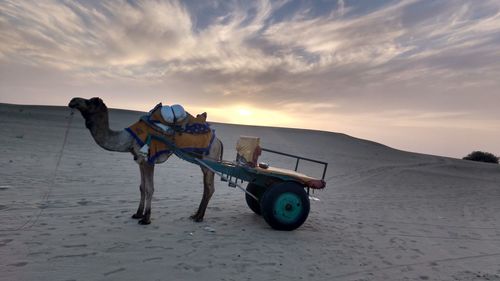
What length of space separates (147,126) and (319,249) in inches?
147

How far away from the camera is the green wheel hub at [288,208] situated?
6625 mm

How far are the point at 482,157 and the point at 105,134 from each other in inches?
2006

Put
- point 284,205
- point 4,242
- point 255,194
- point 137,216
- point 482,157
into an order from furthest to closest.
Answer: point 482,157 → point 255,194 → point 137,216 → point 284,205 → point 4,242

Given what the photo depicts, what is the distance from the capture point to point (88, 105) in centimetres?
600

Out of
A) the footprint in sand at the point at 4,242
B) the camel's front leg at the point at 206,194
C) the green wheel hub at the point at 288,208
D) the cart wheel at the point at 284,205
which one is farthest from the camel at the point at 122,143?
the footprint in sand at the point at 4,242

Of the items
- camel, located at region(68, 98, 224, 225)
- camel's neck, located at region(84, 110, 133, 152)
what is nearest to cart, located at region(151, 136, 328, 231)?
camel, located at region(68, 98, 224, 225)

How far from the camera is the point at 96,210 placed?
714cm

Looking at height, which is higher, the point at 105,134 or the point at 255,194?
the point at 105,134

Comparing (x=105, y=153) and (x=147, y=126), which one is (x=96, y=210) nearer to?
(x=147, y=126)

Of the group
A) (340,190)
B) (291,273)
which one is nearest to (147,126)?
(291,273)

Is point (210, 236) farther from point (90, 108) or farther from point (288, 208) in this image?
point (90, 108)

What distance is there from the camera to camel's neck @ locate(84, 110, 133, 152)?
6.06 metres

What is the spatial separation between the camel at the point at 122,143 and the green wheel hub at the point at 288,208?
1.46 m

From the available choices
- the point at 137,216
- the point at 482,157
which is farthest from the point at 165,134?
the point at 482,157
